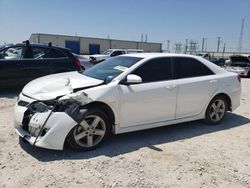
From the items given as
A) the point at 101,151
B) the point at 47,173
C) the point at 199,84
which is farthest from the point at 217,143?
the point at 47,173

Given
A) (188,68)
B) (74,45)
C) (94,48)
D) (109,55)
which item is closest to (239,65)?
(109,55)

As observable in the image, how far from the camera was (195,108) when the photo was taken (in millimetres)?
5383

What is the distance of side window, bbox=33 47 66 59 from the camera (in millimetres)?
8430

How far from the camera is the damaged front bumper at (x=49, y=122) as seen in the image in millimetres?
3771

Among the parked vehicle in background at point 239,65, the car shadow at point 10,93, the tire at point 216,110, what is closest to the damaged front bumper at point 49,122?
the tire at point 216,110

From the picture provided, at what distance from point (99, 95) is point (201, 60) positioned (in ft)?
8.66

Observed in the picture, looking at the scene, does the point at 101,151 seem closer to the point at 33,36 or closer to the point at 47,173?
the point at 47,173

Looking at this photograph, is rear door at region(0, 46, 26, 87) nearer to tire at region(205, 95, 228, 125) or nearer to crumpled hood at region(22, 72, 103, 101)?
crumpled hood at region(22, 72, 103, 101)

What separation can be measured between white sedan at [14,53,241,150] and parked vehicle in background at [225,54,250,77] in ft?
45.8

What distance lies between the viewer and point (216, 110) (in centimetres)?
586

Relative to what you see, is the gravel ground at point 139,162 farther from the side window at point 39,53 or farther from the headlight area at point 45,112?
the side window at point 39,53

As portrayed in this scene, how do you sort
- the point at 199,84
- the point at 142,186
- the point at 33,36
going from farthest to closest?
the point at 33,36, the point at 199,84, the point at 142,186

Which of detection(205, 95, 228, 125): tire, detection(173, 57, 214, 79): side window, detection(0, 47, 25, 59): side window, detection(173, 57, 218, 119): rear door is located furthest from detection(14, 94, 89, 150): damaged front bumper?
detection(0, 47, 25, 59): side window

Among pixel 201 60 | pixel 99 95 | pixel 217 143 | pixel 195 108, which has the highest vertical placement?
pixel 201 60
